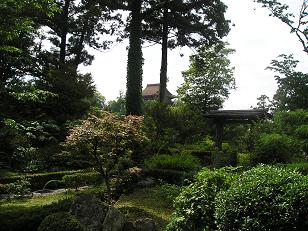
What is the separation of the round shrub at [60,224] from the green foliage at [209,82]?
81.0 feet

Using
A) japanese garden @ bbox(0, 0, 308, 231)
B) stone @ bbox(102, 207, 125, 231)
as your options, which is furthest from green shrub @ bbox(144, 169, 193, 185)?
stone @ bbox(102, 207, 125, 231)

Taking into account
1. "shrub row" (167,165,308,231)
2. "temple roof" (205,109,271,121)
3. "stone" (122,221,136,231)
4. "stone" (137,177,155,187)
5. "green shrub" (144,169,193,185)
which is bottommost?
"stone" (122,221,136,231)

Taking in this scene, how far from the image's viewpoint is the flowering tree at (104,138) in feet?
31.3

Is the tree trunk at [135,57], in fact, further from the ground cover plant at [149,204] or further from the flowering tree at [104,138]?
the flowering tree at [104,138]

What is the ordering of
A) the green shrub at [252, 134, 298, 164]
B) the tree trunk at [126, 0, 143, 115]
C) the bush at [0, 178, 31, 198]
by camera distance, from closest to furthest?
1. the bush at [0, 178, 31, 198]
2. the green shrub at [252, 134, 298, 164]
3. the tree trunk at [126, 0, 143, 115]

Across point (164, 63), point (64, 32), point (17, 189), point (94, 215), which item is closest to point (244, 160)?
point (17, 189)

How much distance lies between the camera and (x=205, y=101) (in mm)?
31375

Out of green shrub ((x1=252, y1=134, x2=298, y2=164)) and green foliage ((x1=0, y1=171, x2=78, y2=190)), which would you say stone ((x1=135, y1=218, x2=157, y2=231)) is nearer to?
green shrub ((x1=252, y1=134, x2=298, y2=164))

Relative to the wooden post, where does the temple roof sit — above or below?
above

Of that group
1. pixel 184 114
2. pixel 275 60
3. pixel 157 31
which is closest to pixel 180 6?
pixel 157 31

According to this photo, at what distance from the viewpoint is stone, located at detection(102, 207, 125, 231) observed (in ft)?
23.4

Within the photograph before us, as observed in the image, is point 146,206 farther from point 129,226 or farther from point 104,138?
point 129,226

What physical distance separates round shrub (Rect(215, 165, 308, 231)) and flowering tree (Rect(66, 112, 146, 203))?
4614 millimetres

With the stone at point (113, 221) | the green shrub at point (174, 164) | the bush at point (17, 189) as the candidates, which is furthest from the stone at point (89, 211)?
the green shrub at point (174, 164)
